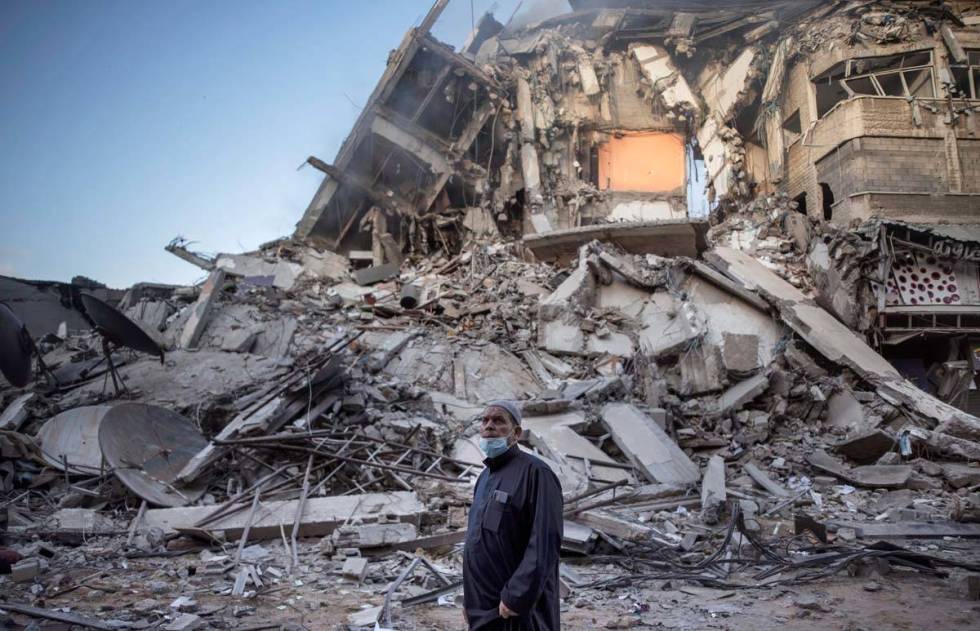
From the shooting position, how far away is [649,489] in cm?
613

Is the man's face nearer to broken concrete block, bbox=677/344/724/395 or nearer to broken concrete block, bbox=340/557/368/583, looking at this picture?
broken concrete block, bbox=340/557/368/583

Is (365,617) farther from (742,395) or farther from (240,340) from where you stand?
(240,340)

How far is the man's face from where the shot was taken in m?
2.38

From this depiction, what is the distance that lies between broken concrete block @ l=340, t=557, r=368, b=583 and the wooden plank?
11.3 ft

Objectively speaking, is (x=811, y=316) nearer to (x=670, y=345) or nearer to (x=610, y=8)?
(x=670, y=345)

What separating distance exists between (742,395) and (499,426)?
779cm

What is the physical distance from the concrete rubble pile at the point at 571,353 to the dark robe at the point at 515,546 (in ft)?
5.06

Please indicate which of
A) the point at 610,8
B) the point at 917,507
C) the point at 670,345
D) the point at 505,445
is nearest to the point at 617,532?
the point at 505,445

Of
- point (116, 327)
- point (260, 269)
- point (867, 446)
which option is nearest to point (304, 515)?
point (116, 327)

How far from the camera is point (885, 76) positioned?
15719 mm

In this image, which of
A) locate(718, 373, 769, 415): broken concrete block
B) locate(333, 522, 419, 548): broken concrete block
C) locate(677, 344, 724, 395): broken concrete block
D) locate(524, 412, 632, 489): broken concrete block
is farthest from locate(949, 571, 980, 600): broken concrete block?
locate(677, 344, 724, 395): broken concrete block

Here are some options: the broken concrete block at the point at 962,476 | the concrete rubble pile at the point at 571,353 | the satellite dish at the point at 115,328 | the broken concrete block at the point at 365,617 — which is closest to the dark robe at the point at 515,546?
the broken concrete block at the point at 365,617

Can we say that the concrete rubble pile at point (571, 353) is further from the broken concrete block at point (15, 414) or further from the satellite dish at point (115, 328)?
the satellite dish at point (115, 328)

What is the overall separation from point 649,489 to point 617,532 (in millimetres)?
1314
